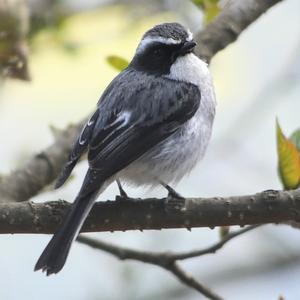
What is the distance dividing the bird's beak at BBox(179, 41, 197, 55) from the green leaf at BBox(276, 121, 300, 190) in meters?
0.86

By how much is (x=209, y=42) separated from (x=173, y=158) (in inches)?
32.7

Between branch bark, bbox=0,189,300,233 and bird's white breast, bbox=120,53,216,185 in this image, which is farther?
bird's white breast, bbox=120,53,216,185

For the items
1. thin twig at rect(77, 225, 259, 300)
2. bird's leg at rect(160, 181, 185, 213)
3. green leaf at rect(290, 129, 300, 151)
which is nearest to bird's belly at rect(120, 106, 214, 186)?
thin twig at rect(77, 225, 259, 300)

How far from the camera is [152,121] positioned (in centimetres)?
353

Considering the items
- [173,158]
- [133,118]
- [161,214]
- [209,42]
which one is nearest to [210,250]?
[173,158]

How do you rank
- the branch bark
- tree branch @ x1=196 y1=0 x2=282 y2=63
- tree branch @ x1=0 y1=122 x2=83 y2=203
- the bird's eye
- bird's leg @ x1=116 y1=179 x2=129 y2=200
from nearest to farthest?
1. the branch bark
2. bird's leg @ x1=116 y1=179 x2=129 y2=200
3. tree branch @ x1=0 y1=122 x2=83 y2=203
4. the bird's eye
5. tree branch @ x1=196 y1=0 x2=282 y2=63

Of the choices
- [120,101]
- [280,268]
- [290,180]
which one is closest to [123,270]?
[280,268]

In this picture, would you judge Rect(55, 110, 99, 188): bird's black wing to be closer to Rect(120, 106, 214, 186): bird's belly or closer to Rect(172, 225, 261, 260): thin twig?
Rect(120, 106, 214, 186): bird's belly

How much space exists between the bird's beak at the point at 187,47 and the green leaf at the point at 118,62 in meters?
0.28

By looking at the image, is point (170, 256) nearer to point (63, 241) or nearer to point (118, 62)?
point (63, 241)

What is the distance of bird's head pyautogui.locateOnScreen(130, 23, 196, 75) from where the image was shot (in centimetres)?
381

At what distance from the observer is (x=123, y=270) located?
17.4 feet

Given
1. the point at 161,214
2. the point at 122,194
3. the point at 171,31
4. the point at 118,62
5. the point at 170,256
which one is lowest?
the point at 170,256

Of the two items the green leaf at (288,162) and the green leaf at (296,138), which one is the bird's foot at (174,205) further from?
the green leaf at (296,138)
